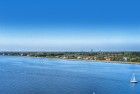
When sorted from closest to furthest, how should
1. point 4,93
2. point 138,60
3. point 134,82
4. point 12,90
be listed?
point 4,93
point 12,90
point 134,82
point 138,60

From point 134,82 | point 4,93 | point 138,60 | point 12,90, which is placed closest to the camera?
point 4,93

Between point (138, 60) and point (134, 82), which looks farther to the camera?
point (138, 60)

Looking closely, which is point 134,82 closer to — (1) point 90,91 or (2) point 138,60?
(1) point 90,91

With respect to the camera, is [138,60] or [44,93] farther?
[138,60]

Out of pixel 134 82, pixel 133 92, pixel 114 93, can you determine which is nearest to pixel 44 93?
pixel 114 93

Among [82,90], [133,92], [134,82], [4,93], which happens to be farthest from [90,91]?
[134,82]

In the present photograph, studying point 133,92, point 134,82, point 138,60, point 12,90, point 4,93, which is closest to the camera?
point 4,93

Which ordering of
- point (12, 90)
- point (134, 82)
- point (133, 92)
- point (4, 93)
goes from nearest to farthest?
point (4, 93) → point (12, 90) → point (133, 92) → point (134, 82)

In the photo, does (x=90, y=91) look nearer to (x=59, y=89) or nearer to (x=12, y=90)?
(x=59, y=89)
